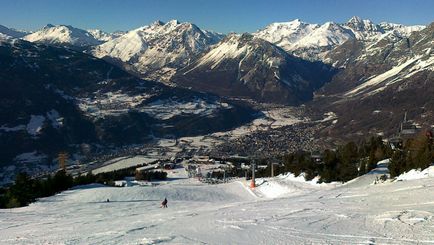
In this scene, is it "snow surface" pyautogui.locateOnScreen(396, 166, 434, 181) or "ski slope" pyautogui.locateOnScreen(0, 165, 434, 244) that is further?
"snow surface" pyautogui.locateOnScreen(396, 166, 434, 181)

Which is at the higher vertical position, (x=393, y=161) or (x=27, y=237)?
(x=393, y=161)

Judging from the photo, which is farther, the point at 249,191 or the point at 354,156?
the point at 354,156

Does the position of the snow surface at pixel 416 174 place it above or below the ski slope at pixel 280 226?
above

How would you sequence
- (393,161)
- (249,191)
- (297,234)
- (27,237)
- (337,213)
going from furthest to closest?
(249,191) → (393,161) → (337,213) → (27,237) → (297,234)

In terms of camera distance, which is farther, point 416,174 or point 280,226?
point 416,174

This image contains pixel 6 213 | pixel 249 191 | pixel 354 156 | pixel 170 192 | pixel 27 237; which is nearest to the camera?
pixel 27 237

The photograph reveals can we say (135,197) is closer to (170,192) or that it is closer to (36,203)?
(170,192)

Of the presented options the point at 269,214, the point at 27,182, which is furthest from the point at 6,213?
the point at 269,214

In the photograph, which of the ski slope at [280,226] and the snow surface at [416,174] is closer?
the ski slope at [280,226]

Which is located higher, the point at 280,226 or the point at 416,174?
the point at 416,174

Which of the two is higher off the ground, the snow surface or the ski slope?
the snow surface
